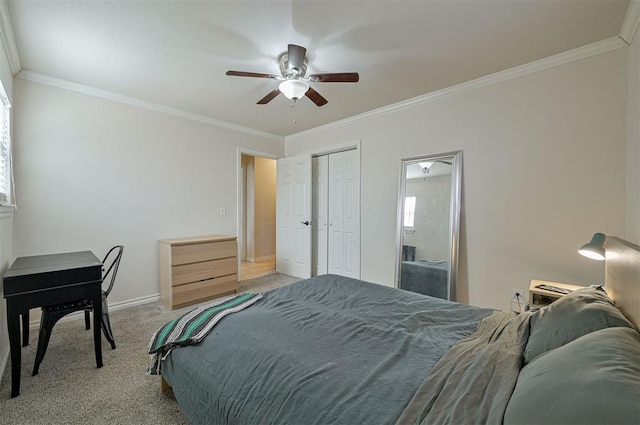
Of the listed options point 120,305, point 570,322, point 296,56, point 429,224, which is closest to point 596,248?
point 570,322

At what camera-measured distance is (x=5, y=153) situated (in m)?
2.24

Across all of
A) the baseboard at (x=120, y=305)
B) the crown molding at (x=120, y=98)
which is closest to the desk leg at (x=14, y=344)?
the baseboard at (x=120, y=305)

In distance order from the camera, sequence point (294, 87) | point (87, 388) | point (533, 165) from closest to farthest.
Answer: point (87, 388) < point (294, 87) < point (533, 165)

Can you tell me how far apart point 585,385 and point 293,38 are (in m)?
2.34

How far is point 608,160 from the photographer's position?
2.13 meters

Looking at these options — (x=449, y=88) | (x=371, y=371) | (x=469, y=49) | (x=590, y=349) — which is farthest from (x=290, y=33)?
(x=590, y=349)

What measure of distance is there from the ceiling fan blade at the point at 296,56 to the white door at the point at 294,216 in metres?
2.26

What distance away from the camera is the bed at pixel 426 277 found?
292 cm

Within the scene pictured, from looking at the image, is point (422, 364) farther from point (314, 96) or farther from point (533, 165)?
point (533, 165)

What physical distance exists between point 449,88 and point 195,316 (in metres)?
3.15

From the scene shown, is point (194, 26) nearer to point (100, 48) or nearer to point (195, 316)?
point (100, 48)

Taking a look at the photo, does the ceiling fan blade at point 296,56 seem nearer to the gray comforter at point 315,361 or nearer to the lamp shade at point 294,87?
the lamp shade at point 294,87

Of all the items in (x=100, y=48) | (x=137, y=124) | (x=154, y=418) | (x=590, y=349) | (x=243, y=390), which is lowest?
(x=154, y=418)

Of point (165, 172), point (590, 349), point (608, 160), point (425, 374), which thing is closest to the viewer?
point (590, 349)
